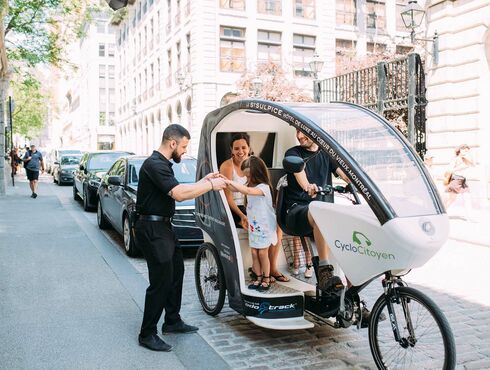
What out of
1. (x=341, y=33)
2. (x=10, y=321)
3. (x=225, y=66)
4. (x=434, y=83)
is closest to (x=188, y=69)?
(x=225, y=66)

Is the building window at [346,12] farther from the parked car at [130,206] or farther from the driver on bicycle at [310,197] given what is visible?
the driver on bicycle at [310,197]

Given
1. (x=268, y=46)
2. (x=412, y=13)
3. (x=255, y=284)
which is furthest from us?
(x=268, y=46)

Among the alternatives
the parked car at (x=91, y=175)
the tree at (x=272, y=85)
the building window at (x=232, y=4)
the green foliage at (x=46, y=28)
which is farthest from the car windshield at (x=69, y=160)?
the building window at (x=232, y=4)

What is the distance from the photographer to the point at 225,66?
120 feet

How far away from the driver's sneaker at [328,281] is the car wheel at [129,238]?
4.75m

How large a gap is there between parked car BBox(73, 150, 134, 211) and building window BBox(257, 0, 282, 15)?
2259 centimetres

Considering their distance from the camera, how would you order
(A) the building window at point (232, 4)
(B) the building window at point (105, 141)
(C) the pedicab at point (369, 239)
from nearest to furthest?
(C) the pedicab at point (369, 239) → (A) the building window at point (232, 4) → (B) the building window at point (105, 141)

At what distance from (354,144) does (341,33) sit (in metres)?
38.1

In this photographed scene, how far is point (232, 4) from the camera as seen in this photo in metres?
36.5

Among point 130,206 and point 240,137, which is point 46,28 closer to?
point 130,206

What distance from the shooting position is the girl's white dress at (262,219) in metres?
5.14

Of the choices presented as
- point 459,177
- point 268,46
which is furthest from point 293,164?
point 268,46

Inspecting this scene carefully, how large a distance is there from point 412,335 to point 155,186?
7.89ft

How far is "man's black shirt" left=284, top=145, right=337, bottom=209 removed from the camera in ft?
16.0
